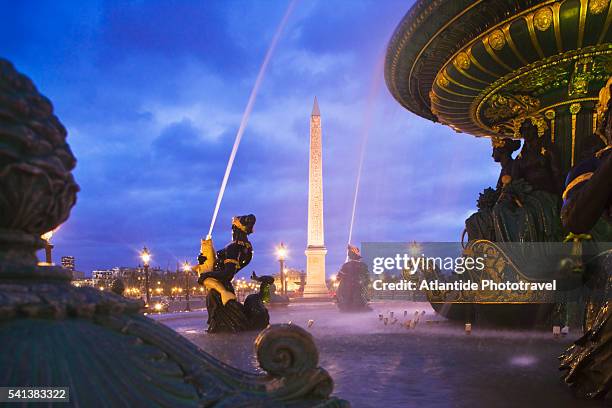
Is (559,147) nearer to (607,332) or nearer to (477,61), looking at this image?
(477,61)

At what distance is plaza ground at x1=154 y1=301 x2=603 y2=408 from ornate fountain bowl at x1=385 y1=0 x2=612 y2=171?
5.64 m

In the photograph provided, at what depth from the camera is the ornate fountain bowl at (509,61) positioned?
851 centimetres

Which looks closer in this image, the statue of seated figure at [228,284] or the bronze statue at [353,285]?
the statue of seated figure at [228,284]

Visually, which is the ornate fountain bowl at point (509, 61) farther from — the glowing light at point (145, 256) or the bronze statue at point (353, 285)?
the glowing light at point (145, 256)

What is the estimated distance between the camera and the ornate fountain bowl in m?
8.51

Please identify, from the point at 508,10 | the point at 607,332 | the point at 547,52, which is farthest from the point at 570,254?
the point at 607,332

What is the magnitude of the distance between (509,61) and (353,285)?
1048 cm

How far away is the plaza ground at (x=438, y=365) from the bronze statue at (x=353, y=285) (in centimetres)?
805

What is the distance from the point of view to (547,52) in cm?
916

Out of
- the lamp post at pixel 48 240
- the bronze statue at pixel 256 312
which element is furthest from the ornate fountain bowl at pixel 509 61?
the lamp post at pixel 48 240

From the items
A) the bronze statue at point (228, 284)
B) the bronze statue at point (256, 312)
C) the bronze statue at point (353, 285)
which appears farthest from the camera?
the bronze statue at point (353, 285)

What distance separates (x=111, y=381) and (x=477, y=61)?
1017cm

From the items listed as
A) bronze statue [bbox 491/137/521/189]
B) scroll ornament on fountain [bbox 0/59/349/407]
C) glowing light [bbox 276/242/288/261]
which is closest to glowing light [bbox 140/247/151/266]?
glowing light [bbox 276/242/288/261]

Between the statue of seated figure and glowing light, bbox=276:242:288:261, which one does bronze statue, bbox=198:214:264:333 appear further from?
glowing light, bbox=276:242:288:261
